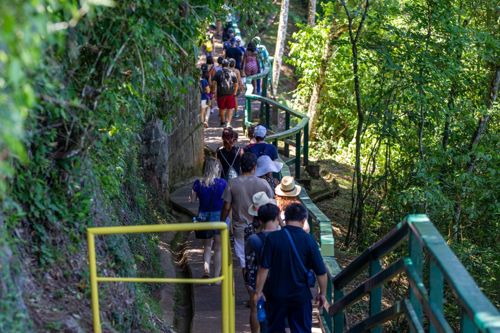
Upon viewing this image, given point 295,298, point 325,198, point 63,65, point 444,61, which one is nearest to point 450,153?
point 444,61

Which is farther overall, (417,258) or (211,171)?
(211,171)

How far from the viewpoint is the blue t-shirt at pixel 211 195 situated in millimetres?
9711

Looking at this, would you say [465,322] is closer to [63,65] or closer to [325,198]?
A: [63,65]

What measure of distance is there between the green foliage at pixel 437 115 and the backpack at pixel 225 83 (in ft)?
10.1

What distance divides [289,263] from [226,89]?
1129 cm

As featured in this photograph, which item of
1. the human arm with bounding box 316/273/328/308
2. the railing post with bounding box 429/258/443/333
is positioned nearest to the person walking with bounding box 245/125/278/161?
the human arm with bounding box 316/273/328/308

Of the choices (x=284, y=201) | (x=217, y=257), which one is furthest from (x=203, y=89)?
(x=284, y=201)

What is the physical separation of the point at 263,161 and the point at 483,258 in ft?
14.2

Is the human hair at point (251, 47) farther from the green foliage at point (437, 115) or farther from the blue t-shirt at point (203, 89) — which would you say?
the green foliage at point (437, 115)

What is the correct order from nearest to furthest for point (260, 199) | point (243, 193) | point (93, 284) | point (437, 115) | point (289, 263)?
1. point (93, 284)
2. point (289, 263)
3. point (260, 199)
4. point (243, 193)
5. point (437, 115)

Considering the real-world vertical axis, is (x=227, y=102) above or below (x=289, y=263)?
below

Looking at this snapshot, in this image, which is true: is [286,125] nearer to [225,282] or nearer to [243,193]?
[243,193]

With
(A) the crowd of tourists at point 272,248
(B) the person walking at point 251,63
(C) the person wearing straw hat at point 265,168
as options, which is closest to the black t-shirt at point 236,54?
(B) the person walking at point 251,63

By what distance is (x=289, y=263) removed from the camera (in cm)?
700
